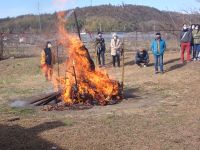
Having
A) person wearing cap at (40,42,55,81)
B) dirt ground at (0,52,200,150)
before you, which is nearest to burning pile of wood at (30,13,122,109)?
dirt ground at (0,52,200,150)

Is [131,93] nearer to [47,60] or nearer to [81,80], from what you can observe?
[81,80]

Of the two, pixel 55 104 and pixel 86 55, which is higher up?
pixel 86 55

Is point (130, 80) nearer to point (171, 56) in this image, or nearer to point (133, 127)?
point (171, 56)

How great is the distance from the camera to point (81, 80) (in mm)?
14461

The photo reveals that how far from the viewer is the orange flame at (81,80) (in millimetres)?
14203

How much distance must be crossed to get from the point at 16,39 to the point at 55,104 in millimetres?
23788

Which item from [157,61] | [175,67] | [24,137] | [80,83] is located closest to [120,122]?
[24,137]

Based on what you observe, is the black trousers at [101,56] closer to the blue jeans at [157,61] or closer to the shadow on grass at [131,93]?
the blue jeans at [157,61]

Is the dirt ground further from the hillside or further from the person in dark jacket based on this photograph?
the hillside

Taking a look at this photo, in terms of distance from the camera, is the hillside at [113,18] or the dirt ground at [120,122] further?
the hillside at [113,18]

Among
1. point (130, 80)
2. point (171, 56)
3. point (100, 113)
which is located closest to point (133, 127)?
point (100, 113)

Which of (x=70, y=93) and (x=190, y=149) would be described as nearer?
(x=190, y=149)

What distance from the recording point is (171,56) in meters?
26.2

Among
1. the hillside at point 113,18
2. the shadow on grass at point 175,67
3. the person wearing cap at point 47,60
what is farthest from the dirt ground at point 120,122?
the hillside at point 113,18
